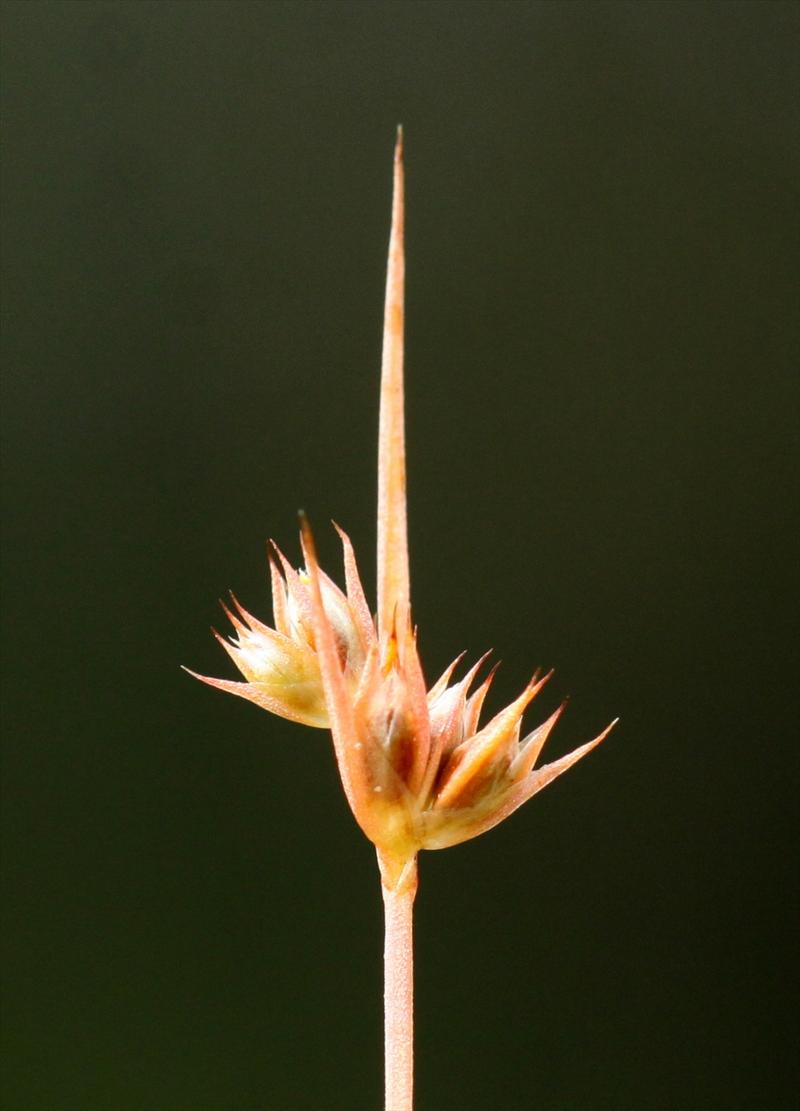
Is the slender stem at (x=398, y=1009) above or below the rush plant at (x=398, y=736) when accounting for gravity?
below

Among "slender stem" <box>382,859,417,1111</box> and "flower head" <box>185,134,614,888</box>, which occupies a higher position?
"flower head" <box>185,134,614,888</box>

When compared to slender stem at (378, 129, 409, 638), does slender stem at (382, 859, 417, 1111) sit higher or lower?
lower

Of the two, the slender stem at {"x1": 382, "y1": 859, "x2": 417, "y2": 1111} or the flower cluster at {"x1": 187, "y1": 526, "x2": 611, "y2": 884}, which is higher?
the flower cluster at {"x1": 187, "y1": 526, "x2": 611, "y2": 884}

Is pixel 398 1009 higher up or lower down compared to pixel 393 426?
lower down
